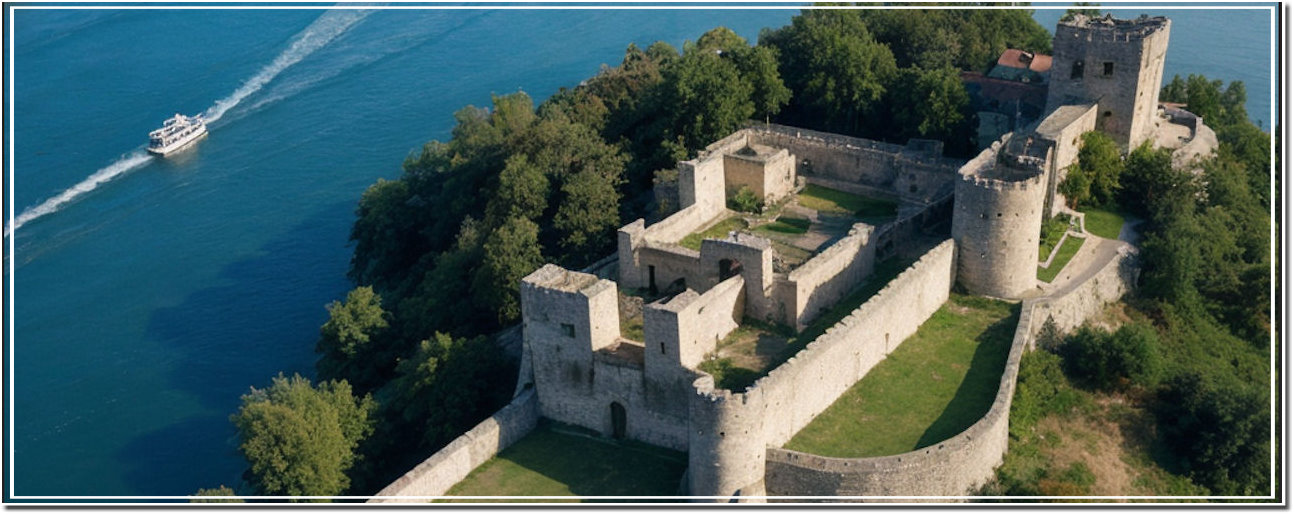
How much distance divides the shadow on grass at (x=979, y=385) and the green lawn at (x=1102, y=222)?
Result: 17.2 ft

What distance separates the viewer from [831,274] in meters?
35.9

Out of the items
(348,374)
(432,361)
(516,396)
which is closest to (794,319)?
(516,396)

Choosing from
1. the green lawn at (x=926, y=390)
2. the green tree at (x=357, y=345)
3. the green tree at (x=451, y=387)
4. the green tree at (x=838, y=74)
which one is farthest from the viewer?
the green tree at (x=838, y=74)

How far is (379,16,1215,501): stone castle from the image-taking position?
2959cm

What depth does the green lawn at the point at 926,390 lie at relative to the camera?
3052cm

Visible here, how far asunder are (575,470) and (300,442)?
26.0 ft

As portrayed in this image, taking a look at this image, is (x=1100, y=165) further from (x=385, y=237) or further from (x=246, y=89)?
(x=246, y=89)

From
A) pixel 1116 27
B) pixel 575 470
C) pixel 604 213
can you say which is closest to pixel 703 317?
pixel 575 470

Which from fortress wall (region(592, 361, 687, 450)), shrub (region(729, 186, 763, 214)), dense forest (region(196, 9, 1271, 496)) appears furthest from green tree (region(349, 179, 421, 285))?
fortress wall (region(592, 361, 687, 450))

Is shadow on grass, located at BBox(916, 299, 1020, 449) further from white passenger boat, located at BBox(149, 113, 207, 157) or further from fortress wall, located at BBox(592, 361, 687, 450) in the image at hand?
white passenger boat, located at BBox(149, 113, 207, 157)

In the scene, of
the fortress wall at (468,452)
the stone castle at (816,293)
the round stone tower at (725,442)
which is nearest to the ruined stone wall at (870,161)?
the stone castle at (816,293)

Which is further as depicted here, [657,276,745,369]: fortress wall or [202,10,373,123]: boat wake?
[202,10,373,123]: boat wake

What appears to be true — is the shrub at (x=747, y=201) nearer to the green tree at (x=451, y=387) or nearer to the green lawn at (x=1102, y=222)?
the green tree at (x=451, y=387)

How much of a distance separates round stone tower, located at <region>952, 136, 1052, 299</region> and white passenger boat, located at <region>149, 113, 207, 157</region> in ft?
148
